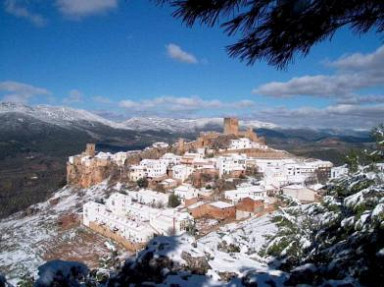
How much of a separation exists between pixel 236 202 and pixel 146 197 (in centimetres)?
1068

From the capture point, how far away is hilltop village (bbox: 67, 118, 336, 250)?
105ft

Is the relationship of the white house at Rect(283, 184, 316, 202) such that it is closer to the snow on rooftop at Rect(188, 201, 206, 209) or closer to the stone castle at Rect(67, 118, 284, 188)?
the snow on rooftop at Rect(188, 201, 206, 209)

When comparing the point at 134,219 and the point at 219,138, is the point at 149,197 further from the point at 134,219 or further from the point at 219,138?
the point at 219,138

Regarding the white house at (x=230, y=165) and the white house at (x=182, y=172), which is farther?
the white house at (x=182, y=172)

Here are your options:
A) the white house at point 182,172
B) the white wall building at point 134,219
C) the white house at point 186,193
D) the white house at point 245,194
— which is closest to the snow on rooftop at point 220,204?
the white house at point 245,194

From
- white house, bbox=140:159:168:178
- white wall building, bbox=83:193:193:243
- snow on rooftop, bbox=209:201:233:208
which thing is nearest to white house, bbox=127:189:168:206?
white wall building, bbox=83:193:193:243

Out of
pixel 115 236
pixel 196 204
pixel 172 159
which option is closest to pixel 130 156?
pixel 172 159

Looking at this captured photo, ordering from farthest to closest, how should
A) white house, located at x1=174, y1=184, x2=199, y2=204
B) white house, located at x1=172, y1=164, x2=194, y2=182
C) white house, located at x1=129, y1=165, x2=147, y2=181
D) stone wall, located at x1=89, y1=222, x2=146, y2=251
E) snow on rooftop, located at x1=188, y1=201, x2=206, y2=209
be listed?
white house, located at x1=129, y1=165, x2=147, y2=181 → white house, located at x1=172, y1=164, x2=194, y2=182 → white house, located at x1=174, y1=184, x2=199, y2=204 → snow on rooftop, located at x1=188, y1=201, x2=206, y2=209 → stone wall, located at x1=89, y1=222, x2=146, y2=251

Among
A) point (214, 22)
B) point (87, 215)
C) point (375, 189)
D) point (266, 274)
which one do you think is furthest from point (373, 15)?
point (87, 215)

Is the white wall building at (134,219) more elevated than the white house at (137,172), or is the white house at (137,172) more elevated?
the white house at (137,172)

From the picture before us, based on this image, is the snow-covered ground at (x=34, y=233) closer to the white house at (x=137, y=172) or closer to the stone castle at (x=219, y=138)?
the white house at (x=137, y=172)

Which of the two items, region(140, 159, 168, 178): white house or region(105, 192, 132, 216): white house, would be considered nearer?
region(105, 192, 132, 216): white house

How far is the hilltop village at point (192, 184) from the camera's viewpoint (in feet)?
105

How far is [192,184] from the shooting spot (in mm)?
44281
